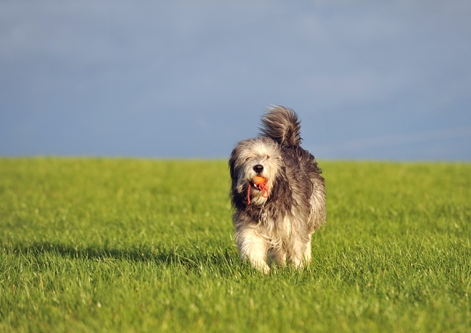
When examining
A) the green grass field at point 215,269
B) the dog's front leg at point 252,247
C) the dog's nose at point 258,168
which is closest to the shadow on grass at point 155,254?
the green grass field at point 215,269

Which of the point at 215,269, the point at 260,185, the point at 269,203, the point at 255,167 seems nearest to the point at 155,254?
the point at 215,269

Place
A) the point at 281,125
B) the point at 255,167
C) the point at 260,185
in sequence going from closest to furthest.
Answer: the point at 255,167, the point at 260,185, the point at 281,125

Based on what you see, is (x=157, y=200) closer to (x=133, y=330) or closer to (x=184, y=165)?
(x=184, y=165)

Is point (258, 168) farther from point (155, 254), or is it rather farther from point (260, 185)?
point (155, 254)

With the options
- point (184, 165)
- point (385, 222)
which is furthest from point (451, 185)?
point (184, 165)

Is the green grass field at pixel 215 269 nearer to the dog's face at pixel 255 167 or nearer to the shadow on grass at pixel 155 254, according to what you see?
the shadow on grass at pixel 155 254

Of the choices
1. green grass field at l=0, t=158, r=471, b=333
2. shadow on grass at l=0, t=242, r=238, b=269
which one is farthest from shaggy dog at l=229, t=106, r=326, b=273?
shadow on grass at l=0, t=242, r=238, b=269

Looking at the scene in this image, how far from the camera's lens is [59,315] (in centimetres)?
563

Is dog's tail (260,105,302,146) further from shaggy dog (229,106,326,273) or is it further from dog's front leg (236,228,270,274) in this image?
dog's front leg (236,228,270,274)

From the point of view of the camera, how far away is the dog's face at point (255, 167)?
255 inches

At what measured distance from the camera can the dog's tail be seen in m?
8.45

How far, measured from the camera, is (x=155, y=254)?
9.06 meters

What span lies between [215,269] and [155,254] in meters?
1.92

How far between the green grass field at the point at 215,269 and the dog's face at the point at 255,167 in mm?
1007
